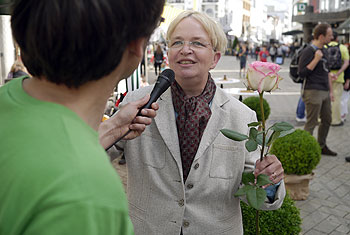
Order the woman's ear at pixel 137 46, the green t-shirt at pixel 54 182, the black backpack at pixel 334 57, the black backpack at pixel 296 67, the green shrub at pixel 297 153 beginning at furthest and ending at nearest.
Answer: the black backpack at pixel 334 57
the black backpack at pixel 296 67
the green shrub at pixel 297 153
the woman's ear at pixel 137 46
the green t-shirt at pixel 54 182

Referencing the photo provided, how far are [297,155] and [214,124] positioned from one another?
305cm

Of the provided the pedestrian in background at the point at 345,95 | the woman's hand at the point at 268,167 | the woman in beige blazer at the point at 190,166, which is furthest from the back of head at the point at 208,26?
the pedestrian in background at the point at 345,95

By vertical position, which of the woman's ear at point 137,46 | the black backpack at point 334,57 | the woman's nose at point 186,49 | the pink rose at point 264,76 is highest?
the woman's ear at point 137,46

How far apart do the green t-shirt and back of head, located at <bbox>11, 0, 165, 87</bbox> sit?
0.12 meters

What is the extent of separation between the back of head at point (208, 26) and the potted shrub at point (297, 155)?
277 cm

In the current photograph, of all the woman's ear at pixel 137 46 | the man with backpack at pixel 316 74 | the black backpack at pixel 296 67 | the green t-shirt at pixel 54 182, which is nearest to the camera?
the green t-shirt at pixel 54 182

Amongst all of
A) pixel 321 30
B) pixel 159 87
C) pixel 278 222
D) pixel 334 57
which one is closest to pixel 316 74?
pixel 321 30

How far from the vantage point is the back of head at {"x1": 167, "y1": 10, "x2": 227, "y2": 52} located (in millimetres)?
1981

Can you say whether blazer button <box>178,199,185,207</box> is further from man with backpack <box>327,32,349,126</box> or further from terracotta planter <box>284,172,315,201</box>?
man with backpack <box>327,32,349,126</box>

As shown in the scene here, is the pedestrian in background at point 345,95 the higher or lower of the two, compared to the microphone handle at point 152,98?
lower

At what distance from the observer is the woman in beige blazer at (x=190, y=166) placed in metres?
1.78

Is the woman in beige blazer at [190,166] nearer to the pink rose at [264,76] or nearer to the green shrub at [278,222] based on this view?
the pink rose at [264,76]

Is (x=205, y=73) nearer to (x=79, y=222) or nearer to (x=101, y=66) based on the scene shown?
(x=101, y=66)

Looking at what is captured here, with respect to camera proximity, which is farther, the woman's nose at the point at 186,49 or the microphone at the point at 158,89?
the woman's nose at the point at 186,49
